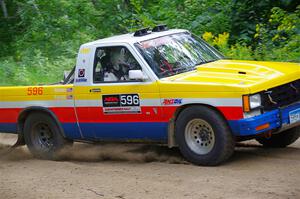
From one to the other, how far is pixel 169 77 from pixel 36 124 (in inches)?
98.8

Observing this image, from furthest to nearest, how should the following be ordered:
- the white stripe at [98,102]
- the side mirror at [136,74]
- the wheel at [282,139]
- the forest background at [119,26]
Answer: the forest background at [119,26], the wheel at [282,139], the side mirror at [136,74], the white stripe at [98,102]

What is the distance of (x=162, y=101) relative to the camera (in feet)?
26.1

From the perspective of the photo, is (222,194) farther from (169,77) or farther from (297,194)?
(169,77)

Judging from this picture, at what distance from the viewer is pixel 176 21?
1598 cm

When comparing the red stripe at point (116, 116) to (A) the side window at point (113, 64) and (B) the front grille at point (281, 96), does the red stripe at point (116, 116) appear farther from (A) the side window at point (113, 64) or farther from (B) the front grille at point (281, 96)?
(B) the front grille at point (281, 96)

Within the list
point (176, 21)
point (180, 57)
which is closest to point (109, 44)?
point (180, 57)

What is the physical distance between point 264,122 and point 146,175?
61.4 inches

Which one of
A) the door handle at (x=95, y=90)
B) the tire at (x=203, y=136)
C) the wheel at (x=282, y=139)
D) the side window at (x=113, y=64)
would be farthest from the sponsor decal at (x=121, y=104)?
the wheel at (x=282, y=139)

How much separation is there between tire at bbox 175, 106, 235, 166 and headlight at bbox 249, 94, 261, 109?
408 mm

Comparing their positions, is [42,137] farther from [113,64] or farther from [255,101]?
[255,101]

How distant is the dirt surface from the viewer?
6641 millimetres

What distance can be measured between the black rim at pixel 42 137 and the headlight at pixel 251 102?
3425 mm

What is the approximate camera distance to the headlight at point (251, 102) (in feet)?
23.9

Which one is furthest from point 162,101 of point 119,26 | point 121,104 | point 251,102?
point 119,26
